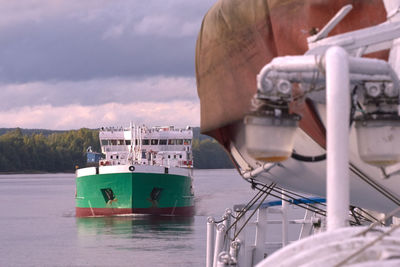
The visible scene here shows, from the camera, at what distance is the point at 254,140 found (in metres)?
5.09

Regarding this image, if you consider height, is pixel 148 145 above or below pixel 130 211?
above

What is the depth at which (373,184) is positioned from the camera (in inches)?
332

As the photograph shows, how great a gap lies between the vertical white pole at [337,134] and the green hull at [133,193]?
158 feet

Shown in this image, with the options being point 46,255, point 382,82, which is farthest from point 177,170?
point 382,82

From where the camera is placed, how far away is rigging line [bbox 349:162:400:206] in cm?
827

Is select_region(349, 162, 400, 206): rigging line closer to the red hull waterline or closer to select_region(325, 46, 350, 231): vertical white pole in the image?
select_region(325, 46, 350, 231): vertical white pole

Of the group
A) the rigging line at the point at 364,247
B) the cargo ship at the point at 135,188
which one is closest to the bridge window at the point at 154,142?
the cargo ship at the point at 135,188

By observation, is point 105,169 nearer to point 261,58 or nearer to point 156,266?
point 156,266

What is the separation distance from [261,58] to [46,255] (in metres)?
33.2

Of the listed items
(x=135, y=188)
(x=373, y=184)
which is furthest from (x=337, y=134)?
(x=135, y=188)

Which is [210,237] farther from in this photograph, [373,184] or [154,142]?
[154,142]

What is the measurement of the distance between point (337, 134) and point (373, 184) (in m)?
4.06

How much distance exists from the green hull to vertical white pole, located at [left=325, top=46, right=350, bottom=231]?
48.3 metres

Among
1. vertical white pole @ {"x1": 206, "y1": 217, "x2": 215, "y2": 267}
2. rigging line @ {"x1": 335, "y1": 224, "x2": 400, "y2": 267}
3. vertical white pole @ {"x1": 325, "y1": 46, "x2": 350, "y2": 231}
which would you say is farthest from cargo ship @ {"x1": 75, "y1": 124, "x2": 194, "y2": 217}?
rigging line @ {"x1": 335, "y1": 224, "x2": 400, "y2": 267}
